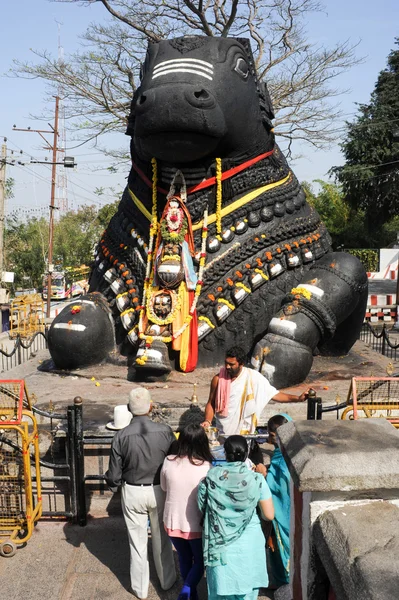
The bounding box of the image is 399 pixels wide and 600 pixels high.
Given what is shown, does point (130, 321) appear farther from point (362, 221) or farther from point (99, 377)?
point (362, 221)

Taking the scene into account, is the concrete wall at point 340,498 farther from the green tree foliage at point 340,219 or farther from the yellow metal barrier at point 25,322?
the green tree foliage at point 340,219

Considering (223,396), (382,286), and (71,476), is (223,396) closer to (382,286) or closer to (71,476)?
(71,476)

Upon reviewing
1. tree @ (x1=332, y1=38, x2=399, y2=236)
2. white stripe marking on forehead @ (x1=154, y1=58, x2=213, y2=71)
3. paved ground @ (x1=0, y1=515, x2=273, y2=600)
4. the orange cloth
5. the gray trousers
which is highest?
tree @ (x1=332, y1=38, x2=399, y2=236)

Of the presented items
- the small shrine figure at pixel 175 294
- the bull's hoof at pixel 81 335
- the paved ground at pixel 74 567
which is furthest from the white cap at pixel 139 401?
the bull's hoof at pixel 81 335

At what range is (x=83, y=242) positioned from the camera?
33875 millimetres

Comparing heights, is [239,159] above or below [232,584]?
above

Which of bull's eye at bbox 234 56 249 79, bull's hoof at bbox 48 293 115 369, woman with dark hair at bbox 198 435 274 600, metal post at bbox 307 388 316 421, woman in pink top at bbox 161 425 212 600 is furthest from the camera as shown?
bull's hoof at bbox 48 293 115 369

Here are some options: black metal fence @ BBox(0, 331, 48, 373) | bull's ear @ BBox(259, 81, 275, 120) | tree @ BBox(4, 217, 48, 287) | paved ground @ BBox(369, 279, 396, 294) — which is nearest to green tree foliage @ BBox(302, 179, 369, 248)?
paved ground @ BBox(369, 279, 396, 294)

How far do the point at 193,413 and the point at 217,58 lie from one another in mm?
3439

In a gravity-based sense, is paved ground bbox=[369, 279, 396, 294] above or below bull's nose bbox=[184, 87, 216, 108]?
below

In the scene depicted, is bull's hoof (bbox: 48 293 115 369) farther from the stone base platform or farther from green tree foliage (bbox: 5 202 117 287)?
green tree foliage (bbox: 5 202 117 287)

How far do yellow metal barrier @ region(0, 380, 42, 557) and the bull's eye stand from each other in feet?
12.2

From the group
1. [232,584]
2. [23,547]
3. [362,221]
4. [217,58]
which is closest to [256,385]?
[232,584]

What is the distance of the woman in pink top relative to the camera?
3.23 meters
